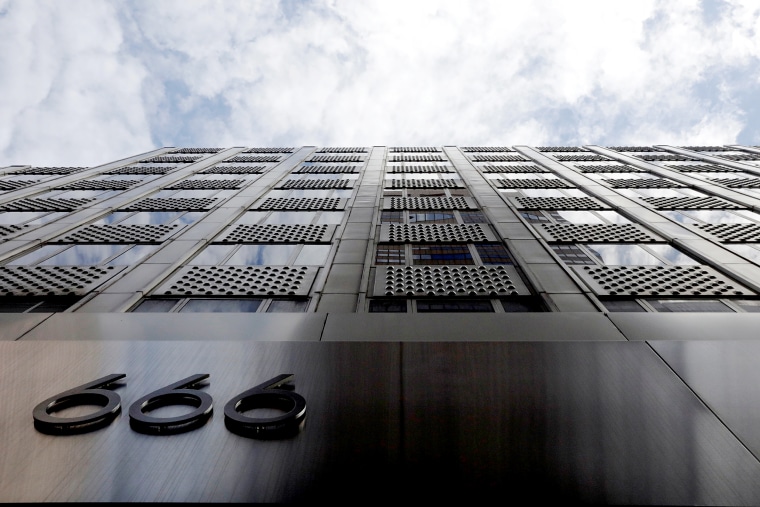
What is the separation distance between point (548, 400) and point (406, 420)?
6.68ft

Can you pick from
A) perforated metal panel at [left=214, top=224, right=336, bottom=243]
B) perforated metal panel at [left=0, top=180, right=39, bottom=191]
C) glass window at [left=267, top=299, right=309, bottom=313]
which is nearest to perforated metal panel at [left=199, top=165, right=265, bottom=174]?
perforated metal panel at [left=0, top=180, right=39, bottom=191]

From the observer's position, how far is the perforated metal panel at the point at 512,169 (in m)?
25.2

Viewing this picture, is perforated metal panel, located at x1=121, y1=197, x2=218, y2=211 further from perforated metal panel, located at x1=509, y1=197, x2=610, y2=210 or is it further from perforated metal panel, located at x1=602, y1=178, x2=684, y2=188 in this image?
perforated metal panel, located at x1=602, y1=178, x2=684, y2=188

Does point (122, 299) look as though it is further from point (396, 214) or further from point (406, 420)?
point (396, 214)

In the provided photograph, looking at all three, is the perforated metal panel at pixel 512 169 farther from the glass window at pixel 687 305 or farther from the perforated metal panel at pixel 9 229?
the perforated metal panel at pixel 9 229

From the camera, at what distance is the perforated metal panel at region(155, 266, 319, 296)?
10539mm

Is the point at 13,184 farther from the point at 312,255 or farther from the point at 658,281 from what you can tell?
the point at 658,281

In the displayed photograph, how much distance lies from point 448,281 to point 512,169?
55.0ft

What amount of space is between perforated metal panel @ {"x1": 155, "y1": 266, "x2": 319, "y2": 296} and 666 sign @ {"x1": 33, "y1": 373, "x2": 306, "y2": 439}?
407 cm

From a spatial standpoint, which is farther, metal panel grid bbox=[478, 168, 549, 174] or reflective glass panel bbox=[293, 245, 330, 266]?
metal panel grid bbox=[478, 168, 549, 174]

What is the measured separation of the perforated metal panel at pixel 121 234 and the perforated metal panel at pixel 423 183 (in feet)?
36.2

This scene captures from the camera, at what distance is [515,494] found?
15.8ft

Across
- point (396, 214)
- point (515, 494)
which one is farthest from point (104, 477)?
point (396, 214)

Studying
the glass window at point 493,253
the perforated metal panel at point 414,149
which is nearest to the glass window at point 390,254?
the glass window at point 493,253
